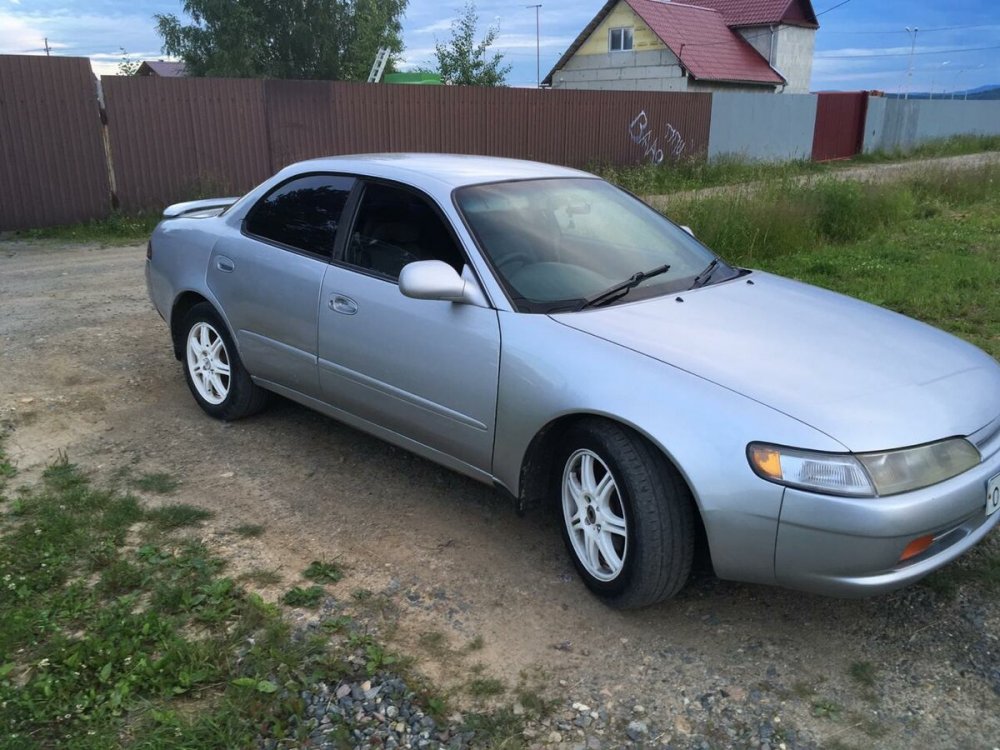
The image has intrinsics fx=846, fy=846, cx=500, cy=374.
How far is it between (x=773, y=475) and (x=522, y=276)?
139cm

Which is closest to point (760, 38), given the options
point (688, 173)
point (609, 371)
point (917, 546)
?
point (688, 173)

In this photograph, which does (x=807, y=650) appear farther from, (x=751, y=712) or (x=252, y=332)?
(x=252, y=332)

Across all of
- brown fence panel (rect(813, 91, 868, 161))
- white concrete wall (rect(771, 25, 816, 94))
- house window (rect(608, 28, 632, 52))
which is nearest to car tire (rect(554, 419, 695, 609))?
brown fence panel (rect(813, 91, 868, 161))

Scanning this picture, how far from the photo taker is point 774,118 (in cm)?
2608

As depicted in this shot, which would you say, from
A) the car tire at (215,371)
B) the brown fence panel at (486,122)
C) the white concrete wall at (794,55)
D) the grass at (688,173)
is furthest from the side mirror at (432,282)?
the white concrete wall at (794,55)

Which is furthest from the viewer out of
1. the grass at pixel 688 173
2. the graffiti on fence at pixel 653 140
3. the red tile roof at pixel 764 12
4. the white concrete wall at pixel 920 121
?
the red tile roof at pixel 764 12

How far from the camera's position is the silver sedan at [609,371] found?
2.68m

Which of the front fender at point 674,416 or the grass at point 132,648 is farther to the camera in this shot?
the front fender at point 674,416

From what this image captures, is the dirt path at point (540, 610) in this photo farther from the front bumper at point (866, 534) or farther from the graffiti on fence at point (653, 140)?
the graffiti on fence at point (653, 140)

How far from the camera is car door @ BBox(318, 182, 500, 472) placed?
343 cm

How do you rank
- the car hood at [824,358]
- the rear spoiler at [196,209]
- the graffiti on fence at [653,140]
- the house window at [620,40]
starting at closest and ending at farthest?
the car hood at [824,358]
the rear spoiler at [196,209]
the graffiti on fence at [653,140]
the house window at [620,40]

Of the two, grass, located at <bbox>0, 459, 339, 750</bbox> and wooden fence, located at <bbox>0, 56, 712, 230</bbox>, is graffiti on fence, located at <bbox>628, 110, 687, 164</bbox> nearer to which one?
wooden fence, located at <bbox>0, 56, 712, 230</bbox>

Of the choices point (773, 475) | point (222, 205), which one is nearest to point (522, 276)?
point (773, 475)

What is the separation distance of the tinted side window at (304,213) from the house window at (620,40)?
35.3 m
